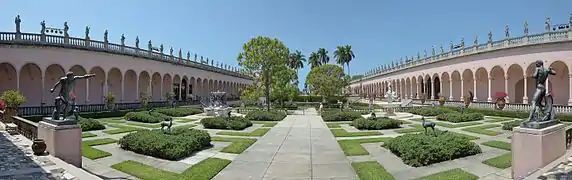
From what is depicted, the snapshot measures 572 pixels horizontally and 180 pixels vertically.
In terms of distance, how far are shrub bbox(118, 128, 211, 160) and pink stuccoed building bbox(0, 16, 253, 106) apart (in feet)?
64.7

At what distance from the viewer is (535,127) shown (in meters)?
8.09

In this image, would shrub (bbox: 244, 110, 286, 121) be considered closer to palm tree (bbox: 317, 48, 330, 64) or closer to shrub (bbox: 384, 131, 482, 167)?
shrub (bbox: 384, 131, 482, 167)

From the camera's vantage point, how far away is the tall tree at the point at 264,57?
123ft

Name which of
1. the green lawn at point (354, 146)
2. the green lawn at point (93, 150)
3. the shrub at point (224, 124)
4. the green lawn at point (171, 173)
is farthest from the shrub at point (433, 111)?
the green lawn at point (93, 150)

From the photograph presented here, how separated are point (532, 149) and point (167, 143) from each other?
10481 mm

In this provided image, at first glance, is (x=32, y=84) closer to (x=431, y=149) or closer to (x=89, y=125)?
(x=89, y=125)

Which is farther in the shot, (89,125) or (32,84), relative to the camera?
(32,84)

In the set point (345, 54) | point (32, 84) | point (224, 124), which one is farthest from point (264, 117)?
point (345, 54)

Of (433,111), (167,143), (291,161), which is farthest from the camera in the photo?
(433,111)

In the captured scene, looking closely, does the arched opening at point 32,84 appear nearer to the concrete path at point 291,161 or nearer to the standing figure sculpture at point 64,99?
the standing figure sculpture at point 64,99

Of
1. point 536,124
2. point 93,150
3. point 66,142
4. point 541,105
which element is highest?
point 541,105

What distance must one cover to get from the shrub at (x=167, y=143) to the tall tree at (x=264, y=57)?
22.9 meters

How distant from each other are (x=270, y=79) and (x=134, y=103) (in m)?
14.3

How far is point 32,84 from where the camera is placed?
100 feet
